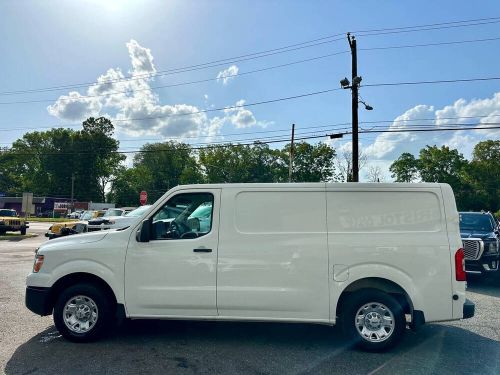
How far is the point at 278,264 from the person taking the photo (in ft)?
15.9

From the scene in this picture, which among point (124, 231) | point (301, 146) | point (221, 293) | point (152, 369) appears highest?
point (301, 146)

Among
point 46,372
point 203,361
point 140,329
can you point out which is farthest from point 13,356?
point 203,361

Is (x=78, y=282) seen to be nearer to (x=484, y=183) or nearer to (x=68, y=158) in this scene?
(x=484, y=183)

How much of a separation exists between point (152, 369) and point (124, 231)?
68.9 inches

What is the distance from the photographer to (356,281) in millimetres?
4895

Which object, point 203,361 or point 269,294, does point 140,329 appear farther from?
point 269,294

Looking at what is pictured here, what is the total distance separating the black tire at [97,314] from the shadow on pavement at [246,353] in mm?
107

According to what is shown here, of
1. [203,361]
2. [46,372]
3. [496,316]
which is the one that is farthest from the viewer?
[496,316]

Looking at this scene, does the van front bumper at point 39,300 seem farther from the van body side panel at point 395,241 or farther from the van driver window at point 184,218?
the van body side panel at point 395,241

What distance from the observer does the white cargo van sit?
479 centimetres

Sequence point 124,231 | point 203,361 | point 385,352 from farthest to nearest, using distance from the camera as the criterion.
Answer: point 124,231 < point 385,352 < point 203,361

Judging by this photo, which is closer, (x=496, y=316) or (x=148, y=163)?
(x=496, y=316)

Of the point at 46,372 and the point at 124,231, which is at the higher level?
the point at 124,231

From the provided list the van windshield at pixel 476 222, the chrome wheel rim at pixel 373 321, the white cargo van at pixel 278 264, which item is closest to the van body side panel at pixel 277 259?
the white cargo van at pixel 278 264
